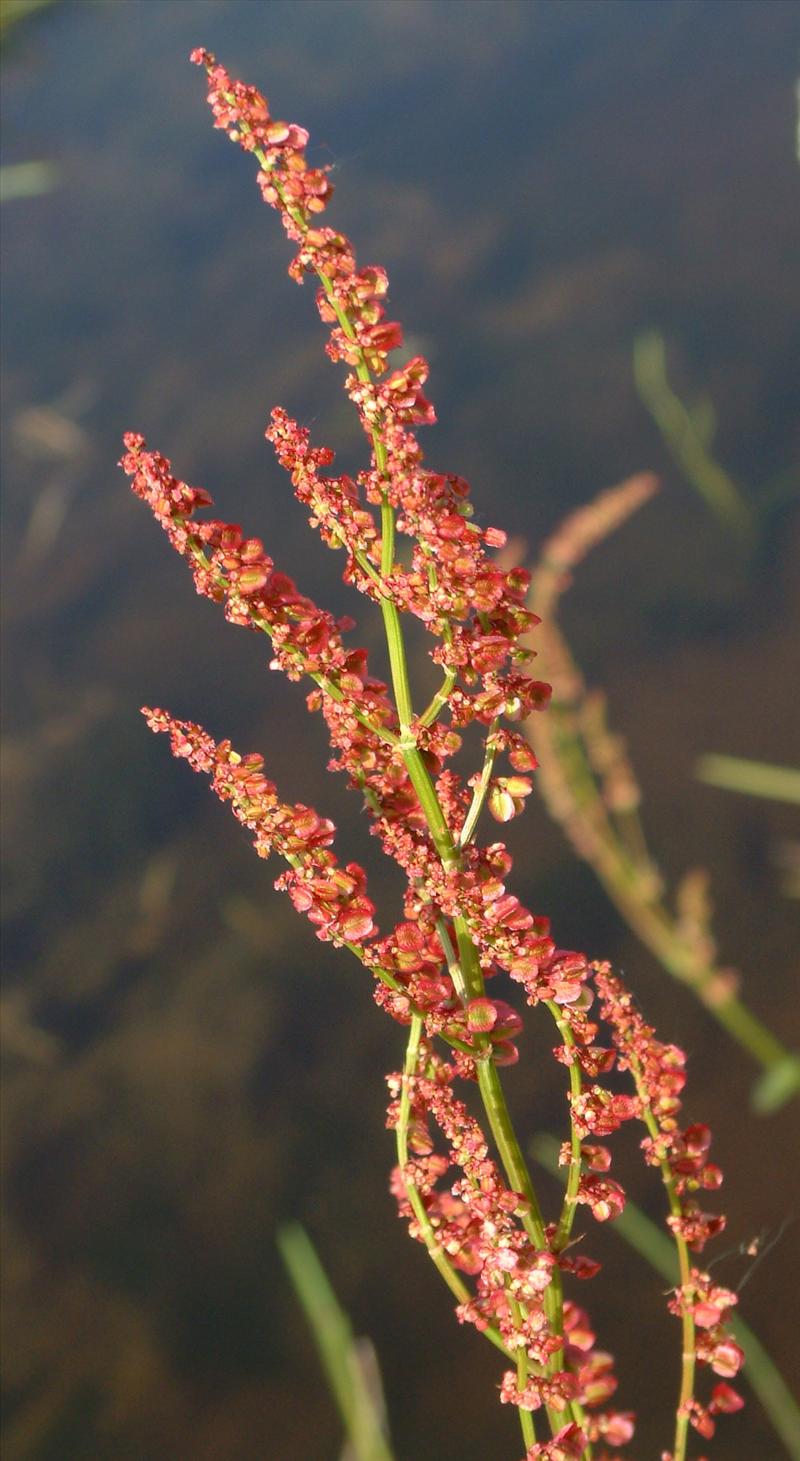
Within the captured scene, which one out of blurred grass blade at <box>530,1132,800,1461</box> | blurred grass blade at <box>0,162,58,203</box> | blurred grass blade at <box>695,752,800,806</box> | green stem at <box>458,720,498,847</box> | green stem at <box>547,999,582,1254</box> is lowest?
blurred grass blade at <box>530,1132,800,1461</box>

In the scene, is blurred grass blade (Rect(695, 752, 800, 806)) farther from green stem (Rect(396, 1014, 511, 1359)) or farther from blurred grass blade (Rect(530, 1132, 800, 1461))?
green stem (Rect(396, 1014, 511, 1359))

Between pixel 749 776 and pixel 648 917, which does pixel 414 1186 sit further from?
pixel 749 776

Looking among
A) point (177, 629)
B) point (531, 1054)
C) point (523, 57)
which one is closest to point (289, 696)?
point (177, 629)

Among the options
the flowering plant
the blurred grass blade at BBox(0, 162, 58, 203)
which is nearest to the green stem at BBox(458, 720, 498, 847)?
the flowering plant

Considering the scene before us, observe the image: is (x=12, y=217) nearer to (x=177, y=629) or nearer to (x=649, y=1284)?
(x=177, y=629)

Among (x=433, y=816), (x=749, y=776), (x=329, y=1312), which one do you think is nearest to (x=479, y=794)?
(x=433, y=816)
